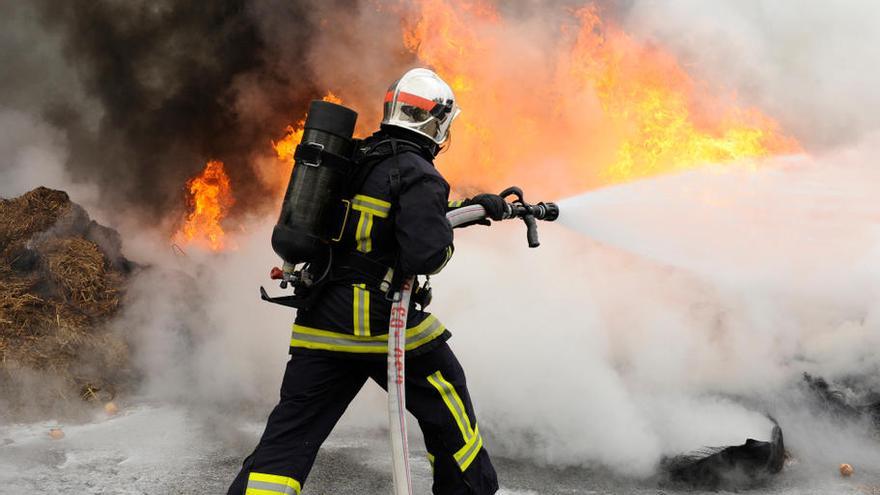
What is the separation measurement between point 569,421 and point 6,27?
7346mm

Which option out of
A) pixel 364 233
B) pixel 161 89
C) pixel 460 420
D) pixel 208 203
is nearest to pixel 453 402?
pixel 460 420

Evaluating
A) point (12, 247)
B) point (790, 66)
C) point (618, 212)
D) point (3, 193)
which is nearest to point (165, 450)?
point (12, 247)

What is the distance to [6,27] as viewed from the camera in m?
8.06

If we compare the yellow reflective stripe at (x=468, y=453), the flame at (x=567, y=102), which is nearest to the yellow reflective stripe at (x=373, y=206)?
the yellow reflective stripe at (x=468, y=453)

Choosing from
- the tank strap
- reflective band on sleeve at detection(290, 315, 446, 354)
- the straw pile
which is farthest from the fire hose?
the straw pile

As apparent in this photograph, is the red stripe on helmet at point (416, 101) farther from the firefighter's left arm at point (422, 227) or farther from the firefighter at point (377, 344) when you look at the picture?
the firefighter's left arm at point (422, 227)

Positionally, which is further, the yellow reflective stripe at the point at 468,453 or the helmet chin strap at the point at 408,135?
the helmet chin strap at the point at 408,135

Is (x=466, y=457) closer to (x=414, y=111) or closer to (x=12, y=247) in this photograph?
(x=414, y=111)

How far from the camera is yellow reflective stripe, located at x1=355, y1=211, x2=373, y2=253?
2748mm

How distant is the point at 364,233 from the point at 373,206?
0.34 feet

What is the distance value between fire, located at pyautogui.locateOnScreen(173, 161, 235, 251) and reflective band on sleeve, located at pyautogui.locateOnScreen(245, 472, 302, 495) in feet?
19.4

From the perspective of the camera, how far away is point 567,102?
716cm

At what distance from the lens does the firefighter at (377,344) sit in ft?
8.72

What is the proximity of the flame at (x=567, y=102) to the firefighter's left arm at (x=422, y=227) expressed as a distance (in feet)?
14.9
